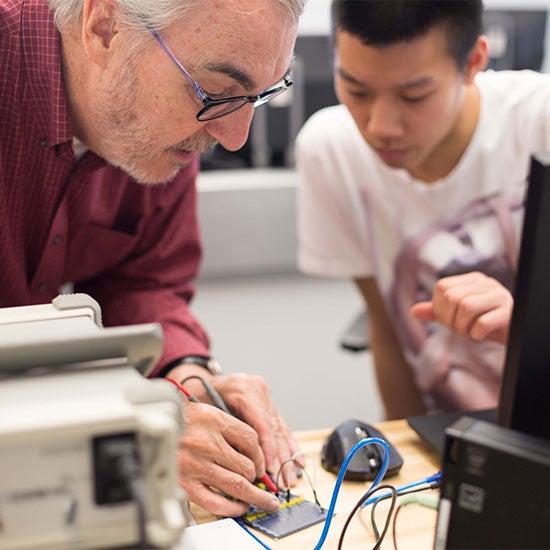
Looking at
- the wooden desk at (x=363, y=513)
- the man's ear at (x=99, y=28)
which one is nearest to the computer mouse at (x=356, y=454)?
the wooden desk at (x=363, y=513)

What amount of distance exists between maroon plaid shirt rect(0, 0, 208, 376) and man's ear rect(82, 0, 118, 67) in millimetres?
66

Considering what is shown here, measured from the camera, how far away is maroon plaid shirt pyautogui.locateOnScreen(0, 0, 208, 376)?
1.04 m

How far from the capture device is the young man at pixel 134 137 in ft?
3.02

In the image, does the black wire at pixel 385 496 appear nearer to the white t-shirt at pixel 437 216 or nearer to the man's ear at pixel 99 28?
the white t-shirt at pixel 437 216

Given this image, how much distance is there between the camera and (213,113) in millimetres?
996

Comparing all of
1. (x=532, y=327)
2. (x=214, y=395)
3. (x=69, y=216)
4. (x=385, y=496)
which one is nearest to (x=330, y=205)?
(x=69, y=216)

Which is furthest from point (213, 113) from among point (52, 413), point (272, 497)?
point (52, 413)

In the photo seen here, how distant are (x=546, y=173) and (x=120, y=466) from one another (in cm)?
37

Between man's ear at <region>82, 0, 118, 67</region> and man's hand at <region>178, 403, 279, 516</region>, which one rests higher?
man's ear at <region>82, 0, 118, 67</region>

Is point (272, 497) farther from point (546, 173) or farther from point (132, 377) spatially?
point (546, 173)

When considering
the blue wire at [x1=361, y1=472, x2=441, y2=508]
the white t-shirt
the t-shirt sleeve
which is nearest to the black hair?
the white t-shirt

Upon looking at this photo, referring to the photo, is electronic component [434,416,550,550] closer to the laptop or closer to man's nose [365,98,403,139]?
the laptop

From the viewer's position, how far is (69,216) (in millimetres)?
1172

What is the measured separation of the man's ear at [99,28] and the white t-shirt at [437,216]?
635mm
